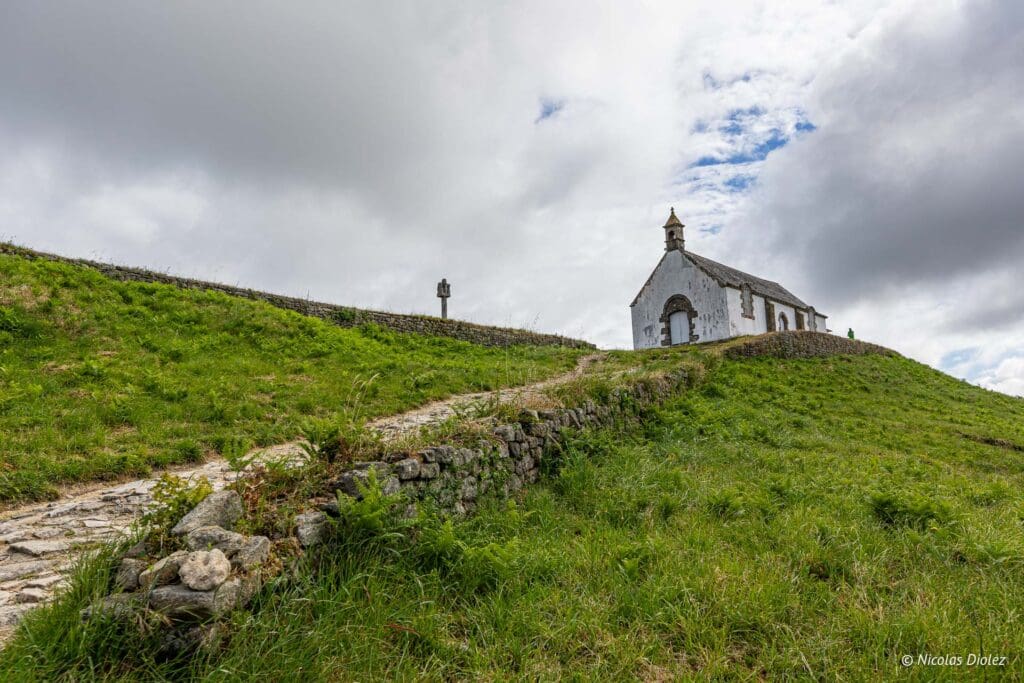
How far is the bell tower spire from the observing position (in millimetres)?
31781

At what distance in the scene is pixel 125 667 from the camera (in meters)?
2.77

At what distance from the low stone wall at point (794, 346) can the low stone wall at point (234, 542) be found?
15442mm

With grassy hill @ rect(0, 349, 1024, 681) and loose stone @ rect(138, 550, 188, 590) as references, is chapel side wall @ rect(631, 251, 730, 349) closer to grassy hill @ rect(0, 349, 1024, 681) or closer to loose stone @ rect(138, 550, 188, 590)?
grassy hill @ rect(0, 349, 1024, 681)

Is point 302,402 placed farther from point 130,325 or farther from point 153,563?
point 153,563

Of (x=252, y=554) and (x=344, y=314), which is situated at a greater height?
(x=344, y=314)

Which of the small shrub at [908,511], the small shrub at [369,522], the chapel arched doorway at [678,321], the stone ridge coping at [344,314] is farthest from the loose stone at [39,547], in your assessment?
the chapel arched doorway at [678,321]

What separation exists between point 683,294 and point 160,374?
26.3 m

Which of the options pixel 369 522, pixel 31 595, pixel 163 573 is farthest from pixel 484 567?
pixel 31 595

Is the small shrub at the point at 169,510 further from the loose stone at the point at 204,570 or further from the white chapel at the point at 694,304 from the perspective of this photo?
the white chapel at the point at 694,304

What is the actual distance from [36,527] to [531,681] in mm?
4723

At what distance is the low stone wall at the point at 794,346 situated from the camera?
19.9m

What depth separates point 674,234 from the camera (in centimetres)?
3198

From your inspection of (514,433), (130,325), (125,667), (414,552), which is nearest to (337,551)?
(414,552)

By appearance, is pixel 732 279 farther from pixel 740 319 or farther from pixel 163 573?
pixel 163 573
